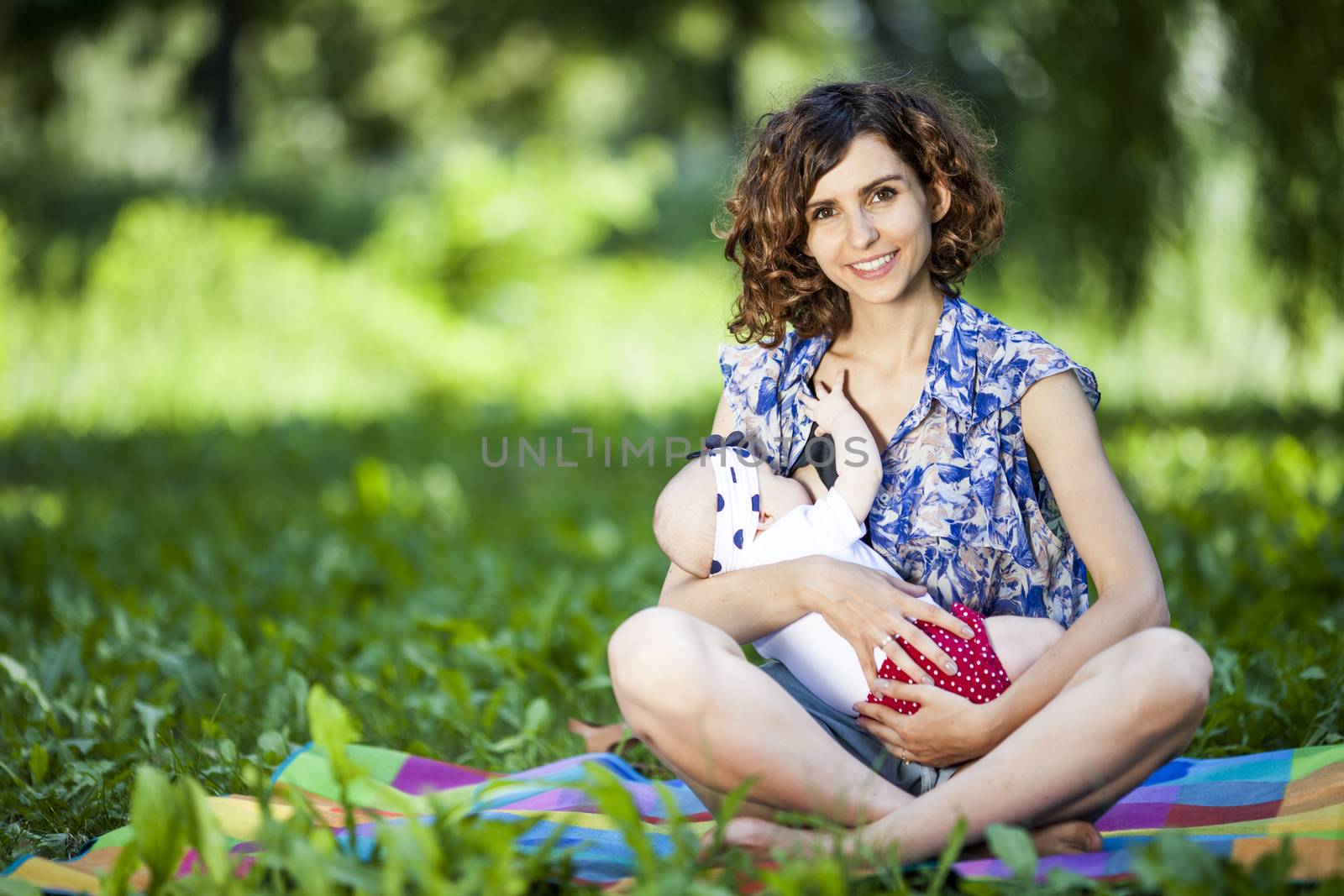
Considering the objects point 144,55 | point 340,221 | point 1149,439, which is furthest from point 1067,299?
point 144,55

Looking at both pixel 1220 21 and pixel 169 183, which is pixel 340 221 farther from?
pixel 1220 21

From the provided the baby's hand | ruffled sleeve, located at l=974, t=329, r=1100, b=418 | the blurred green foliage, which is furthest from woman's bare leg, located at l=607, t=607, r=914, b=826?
the blurred green foliage

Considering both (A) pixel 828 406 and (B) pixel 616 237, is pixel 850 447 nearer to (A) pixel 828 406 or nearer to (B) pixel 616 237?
(A) pixel 828 406

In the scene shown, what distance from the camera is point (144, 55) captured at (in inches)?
609

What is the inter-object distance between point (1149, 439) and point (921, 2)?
2.32 meters

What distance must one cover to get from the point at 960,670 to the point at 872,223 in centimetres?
71

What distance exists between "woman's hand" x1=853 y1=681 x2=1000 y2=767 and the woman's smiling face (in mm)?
638

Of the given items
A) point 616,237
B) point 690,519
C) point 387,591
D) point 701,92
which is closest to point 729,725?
point 690,519

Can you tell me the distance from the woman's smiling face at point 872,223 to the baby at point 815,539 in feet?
0.66

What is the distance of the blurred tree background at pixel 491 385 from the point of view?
2.82 metres

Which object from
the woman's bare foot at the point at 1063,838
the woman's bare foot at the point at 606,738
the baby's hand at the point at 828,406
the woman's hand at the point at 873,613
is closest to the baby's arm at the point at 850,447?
the baby's hand at the point at 828,406

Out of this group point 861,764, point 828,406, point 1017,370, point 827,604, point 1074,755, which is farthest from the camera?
point 828,406

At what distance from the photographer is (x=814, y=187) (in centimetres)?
206

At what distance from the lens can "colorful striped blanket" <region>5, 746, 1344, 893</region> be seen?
5.43ft
